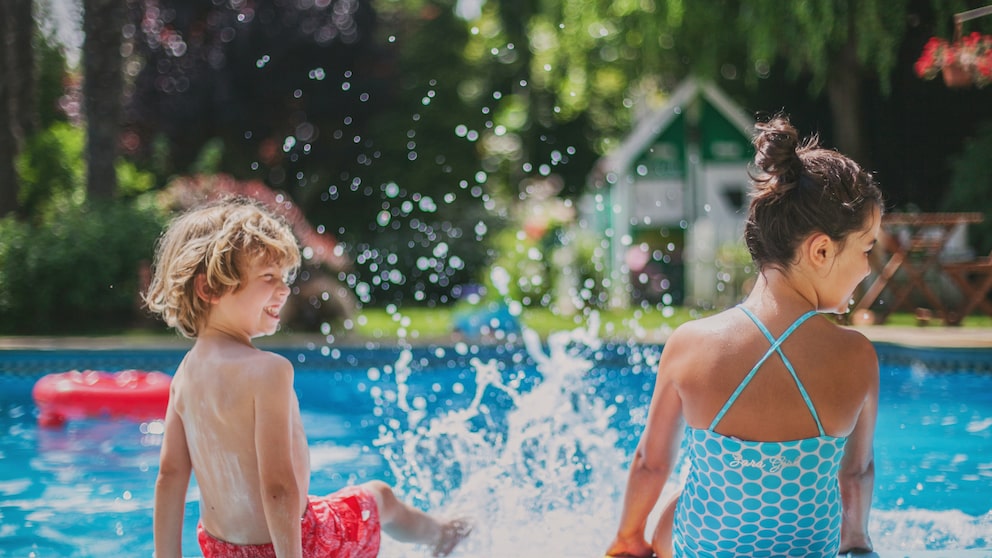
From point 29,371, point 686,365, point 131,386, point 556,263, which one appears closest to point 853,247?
point 686,365

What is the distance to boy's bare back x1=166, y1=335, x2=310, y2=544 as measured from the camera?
190 cm

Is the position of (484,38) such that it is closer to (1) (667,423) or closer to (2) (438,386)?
(2) (438,386)

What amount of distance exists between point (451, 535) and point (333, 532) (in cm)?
67

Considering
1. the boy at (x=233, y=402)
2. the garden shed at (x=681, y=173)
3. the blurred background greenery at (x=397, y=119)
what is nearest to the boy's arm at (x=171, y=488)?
the boy at (x=233, y=402)

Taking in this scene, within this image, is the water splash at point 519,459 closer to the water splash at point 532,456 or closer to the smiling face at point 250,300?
the water splash at point 532,456

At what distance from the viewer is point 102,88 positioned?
34.9 feet

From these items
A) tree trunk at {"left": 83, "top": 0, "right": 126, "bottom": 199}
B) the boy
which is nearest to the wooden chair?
the boy

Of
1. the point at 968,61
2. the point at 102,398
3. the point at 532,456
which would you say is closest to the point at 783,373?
the point at 532,456

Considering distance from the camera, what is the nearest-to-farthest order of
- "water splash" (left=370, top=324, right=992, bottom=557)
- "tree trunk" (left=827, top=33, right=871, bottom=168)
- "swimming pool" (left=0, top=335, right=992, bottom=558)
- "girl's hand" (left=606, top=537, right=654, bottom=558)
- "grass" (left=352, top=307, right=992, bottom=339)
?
"girl's hand" (left=606, top=537, right=654, bottom=558) < "water splash" (left=370, top=324, right=992, bottom=557) < "swimming pool" (left=0, top=335, right=992, bottom=558) < "grass" (left=352, top=307, right=992, bottom=339) < "tree trunk" (left=827, top=33, right=871, bottom=168)

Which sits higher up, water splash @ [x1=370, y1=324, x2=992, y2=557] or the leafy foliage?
the leafy foliage

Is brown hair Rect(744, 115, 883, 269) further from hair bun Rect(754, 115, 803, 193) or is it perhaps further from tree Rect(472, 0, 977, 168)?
tree Rect(472, 0, 977, 168)

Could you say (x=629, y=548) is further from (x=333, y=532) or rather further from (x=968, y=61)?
(x=968, y=61)

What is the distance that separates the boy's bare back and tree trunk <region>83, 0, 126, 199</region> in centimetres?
948

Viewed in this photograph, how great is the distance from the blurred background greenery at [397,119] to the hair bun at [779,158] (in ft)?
13.8
